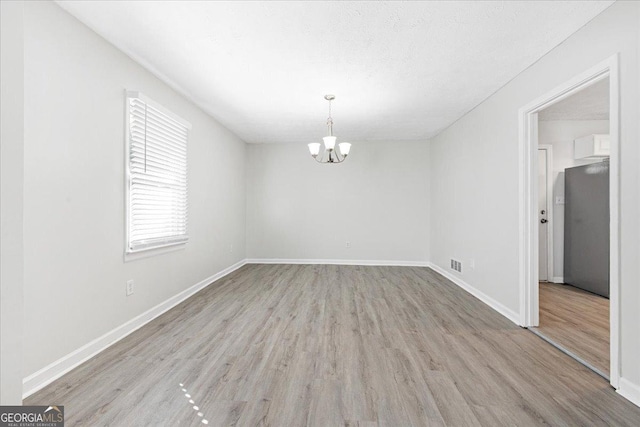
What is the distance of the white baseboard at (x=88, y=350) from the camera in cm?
180

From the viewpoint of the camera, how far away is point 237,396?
178 centimetres

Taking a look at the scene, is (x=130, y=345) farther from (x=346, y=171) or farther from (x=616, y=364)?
(x=346, y=171)

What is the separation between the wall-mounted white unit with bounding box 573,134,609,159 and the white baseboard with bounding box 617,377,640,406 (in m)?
3.96

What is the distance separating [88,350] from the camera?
7.27 ft

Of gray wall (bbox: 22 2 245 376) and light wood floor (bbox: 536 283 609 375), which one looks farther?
light wood floor (bbox: 536 283 609 375)

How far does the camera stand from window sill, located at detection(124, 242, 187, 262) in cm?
267

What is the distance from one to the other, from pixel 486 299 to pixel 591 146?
120 inches

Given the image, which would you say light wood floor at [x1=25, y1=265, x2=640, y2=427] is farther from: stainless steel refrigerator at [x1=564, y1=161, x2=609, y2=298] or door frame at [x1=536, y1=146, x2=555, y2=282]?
door frame at [x1=536, y1=146, x2=555, y2=282]

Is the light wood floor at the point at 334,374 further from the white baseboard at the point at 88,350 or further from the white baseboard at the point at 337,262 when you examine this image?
the white baseboard at the point at 337,262

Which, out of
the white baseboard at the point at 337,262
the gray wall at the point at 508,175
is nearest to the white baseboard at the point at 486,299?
the gray wall at the point at 508,175

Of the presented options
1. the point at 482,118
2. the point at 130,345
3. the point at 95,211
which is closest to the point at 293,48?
the point at 95,211

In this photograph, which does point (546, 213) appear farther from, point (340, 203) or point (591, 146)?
point (340, 203)

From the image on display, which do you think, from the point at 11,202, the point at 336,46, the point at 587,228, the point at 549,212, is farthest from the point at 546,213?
the point at 11,202

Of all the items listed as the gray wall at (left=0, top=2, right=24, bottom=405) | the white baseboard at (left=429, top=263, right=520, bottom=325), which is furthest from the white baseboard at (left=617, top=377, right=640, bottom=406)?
the gray wall at (left=0, top=2, right=24, bottom=405)
